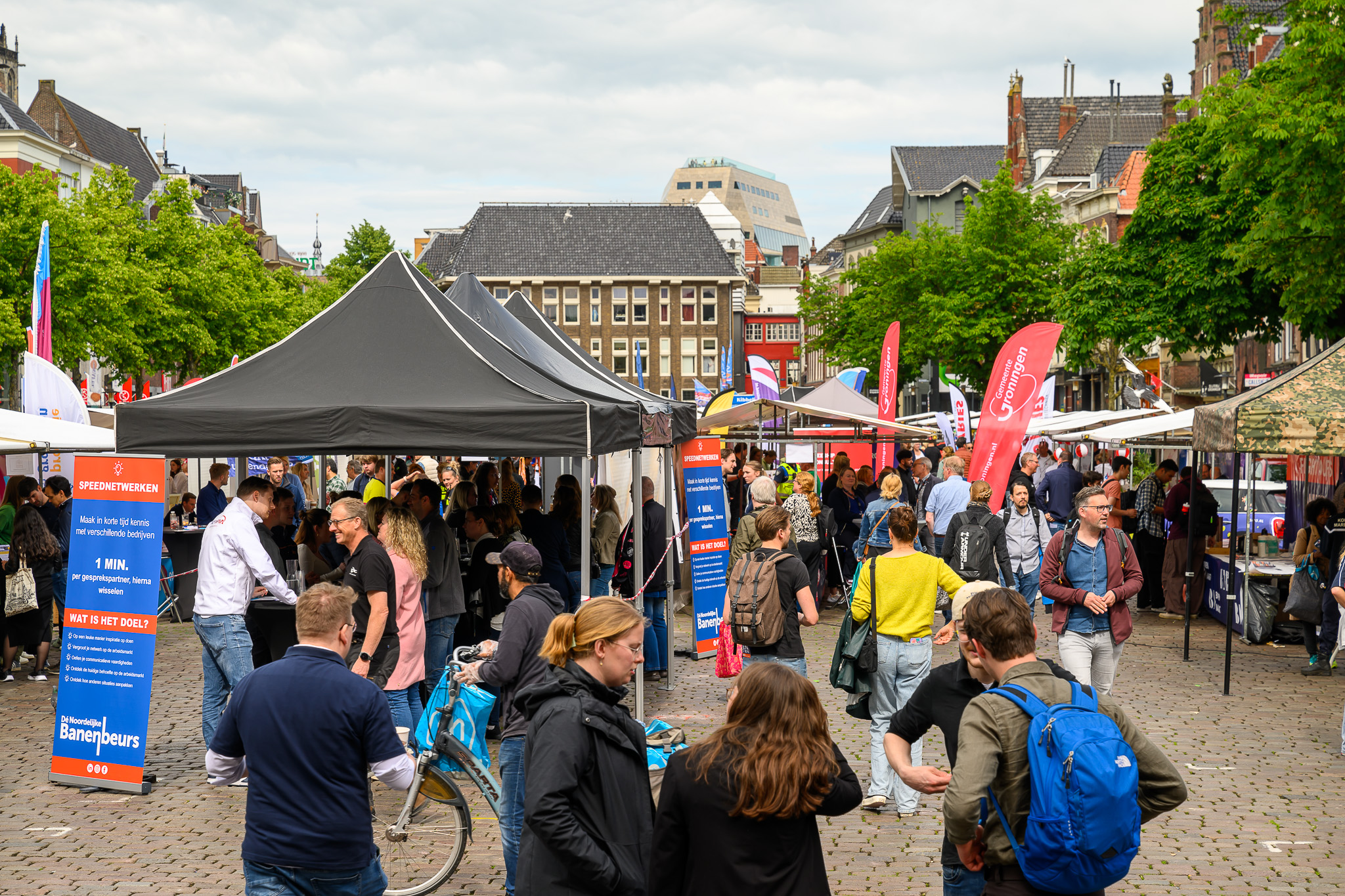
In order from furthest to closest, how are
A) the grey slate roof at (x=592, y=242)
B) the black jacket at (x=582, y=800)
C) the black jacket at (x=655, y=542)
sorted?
the grey slate roof at (x=592, y=242) < the black jacket at (x=655, y=542) < the black jacket at (x=582, y=800)

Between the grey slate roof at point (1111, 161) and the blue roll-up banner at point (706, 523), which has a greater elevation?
the grey slate roof at point (1111, 161)

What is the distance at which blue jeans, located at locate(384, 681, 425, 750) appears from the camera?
7.75m

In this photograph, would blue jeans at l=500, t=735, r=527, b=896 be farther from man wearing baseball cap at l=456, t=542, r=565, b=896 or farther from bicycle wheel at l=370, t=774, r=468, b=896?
bicycle wheel at l=370, t=774, r=468, b=896

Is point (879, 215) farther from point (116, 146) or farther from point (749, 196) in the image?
point (749, 196)

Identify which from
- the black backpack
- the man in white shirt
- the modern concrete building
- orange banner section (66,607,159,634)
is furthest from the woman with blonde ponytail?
the modern concrete building

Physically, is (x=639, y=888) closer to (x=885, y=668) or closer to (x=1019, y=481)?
(x=885, y=668)

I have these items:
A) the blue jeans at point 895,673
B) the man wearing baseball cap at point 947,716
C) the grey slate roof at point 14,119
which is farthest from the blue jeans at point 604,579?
the grey slate roof at point 14,119

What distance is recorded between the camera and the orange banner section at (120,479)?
8.10 m

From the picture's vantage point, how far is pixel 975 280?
4472 centimetres

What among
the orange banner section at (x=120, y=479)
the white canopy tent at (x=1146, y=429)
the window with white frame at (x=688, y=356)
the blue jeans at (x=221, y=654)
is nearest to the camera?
the blue jeans at (x=221, y=654)

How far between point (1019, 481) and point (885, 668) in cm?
815

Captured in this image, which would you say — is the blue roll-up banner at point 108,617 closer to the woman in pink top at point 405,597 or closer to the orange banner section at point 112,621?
the orange banner section at point 112,621

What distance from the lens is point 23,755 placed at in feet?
29.2

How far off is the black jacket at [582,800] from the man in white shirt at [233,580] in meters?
4.62
